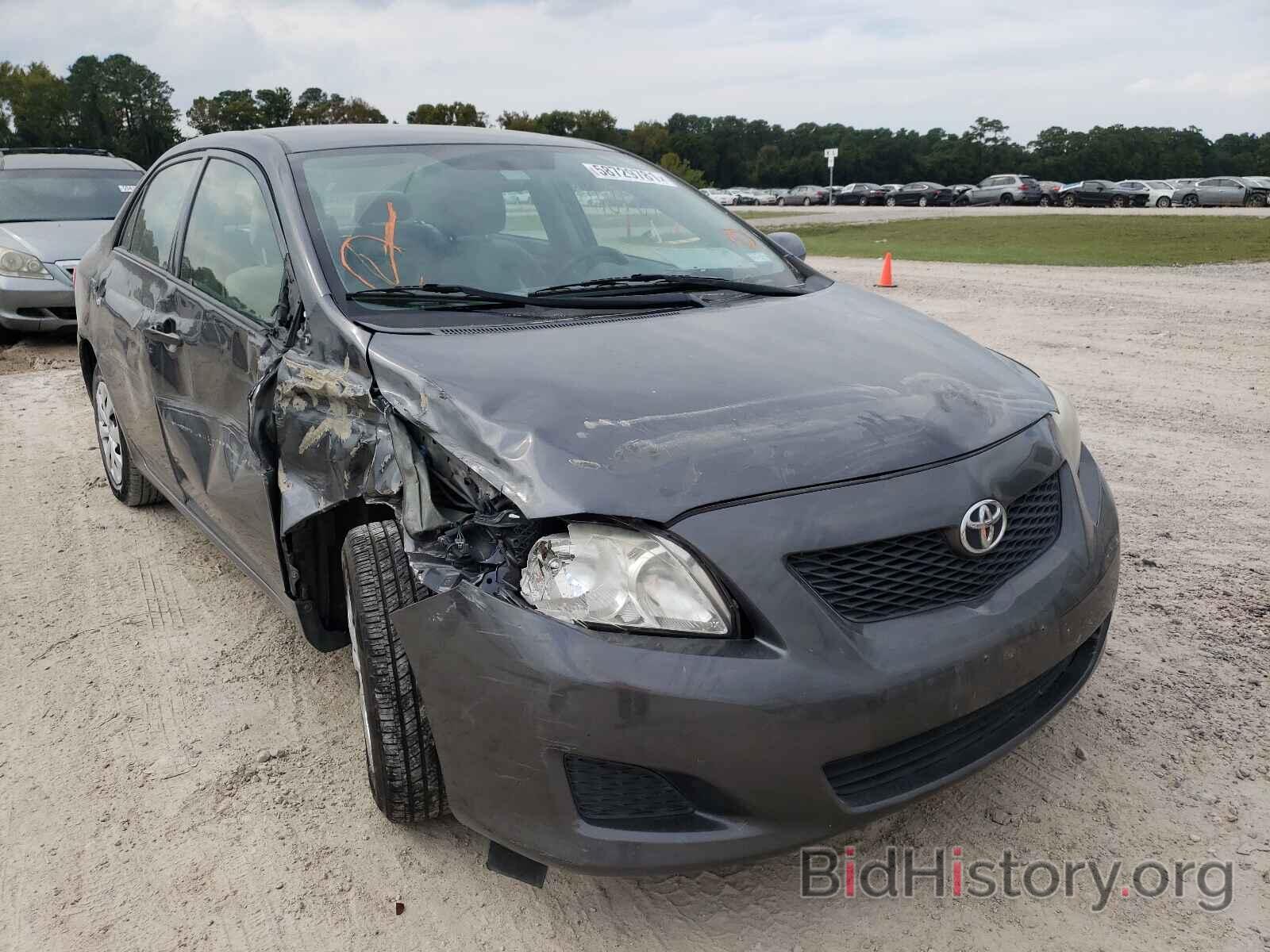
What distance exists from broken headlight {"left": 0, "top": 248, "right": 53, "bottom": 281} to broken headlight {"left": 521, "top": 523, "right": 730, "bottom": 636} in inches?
332

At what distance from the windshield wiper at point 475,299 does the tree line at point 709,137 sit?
50.4 metres

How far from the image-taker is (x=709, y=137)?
9919 cm

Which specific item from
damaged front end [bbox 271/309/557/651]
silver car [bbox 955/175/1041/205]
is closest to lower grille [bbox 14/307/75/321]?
damaged front end [bbox 271/309/557/651]

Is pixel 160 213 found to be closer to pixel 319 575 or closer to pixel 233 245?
pixel 233 245

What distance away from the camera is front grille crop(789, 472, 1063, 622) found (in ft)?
6.14

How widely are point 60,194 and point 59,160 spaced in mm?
771

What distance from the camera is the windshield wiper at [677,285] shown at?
2906 mm

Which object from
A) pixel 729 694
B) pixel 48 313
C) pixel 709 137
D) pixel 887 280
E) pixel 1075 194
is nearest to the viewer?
pixel 729 694

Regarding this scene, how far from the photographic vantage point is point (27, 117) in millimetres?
65125

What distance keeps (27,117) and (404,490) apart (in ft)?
257

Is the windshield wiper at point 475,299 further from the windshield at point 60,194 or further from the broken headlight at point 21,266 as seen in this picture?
the windshield at point 60,194

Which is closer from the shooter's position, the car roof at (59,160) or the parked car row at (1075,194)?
the car roof at (59,160)

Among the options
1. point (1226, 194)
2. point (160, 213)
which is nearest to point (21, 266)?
point (160, 213)

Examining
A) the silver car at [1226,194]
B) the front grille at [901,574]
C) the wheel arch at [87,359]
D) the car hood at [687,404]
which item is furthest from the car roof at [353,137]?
the silver car at [1226,194]
